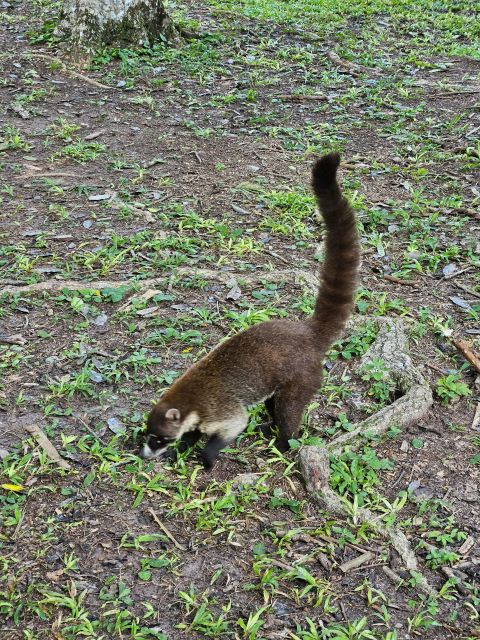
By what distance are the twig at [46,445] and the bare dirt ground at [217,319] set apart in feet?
0.09

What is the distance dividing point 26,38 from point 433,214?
6277mm

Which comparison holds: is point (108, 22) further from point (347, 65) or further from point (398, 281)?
→ point (398, 281)

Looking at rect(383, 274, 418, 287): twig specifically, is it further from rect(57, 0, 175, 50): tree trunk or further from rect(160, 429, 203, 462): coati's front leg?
rect(57, 0, 175, 50): tree trunk

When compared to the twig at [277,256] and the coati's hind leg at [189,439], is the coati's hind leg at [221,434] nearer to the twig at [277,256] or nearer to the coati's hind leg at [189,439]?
the coati's hind leg at [189,439]

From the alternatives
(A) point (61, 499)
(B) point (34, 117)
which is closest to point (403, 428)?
(A) point (61, 499)

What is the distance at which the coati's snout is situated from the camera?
3.66 metres

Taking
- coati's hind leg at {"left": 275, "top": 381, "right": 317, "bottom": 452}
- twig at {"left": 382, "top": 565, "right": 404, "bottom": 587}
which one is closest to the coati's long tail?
coati's hind leg at {"left": 275, "top": 381, "right": 317, "bottom": 452}

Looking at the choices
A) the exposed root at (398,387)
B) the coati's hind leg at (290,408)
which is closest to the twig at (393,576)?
the exposed root at (398,387)

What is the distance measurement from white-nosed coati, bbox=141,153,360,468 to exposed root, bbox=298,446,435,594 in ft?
0.82

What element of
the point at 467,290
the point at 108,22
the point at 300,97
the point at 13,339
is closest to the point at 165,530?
the point at 13,339

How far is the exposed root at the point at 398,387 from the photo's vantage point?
3.99 m

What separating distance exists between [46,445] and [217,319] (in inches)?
60.4

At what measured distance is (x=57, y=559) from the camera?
3.16 m

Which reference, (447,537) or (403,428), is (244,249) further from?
(447,537)
